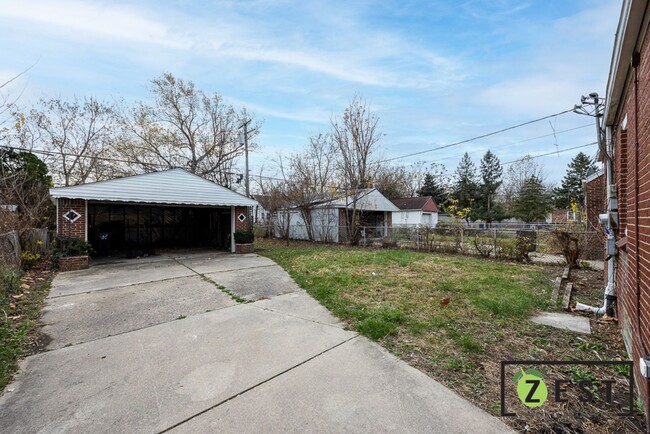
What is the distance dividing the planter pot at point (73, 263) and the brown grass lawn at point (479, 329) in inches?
279

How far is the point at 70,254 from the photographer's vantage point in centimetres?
868

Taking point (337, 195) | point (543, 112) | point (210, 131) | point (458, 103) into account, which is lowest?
point (337, 195)

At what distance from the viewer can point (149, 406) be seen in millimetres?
2270

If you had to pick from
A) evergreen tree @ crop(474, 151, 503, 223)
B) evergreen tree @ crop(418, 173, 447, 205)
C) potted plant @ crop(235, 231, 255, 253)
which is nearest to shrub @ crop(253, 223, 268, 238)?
potted plant @ crop(235, 231, 255, 253)

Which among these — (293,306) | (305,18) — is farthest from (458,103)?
(293,306)

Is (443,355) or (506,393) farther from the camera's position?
(443,355)

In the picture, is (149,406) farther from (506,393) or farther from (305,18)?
(305,18)

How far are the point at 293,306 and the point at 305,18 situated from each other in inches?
307

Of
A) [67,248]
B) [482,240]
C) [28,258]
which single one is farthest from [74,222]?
[482,240]

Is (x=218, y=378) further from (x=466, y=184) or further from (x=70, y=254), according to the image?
(x=466, y=184)

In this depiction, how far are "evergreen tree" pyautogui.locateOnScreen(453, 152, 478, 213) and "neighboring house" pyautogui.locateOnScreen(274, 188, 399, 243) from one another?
21.3 meters

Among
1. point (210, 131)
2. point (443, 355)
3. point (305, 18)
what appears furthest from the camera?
point (210, 131)

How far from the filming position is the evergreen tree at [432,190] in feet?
123

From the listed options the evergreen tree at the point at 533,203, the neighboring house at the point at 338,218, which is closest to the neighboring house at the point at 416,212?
the neighboring house at the point at 338,218
